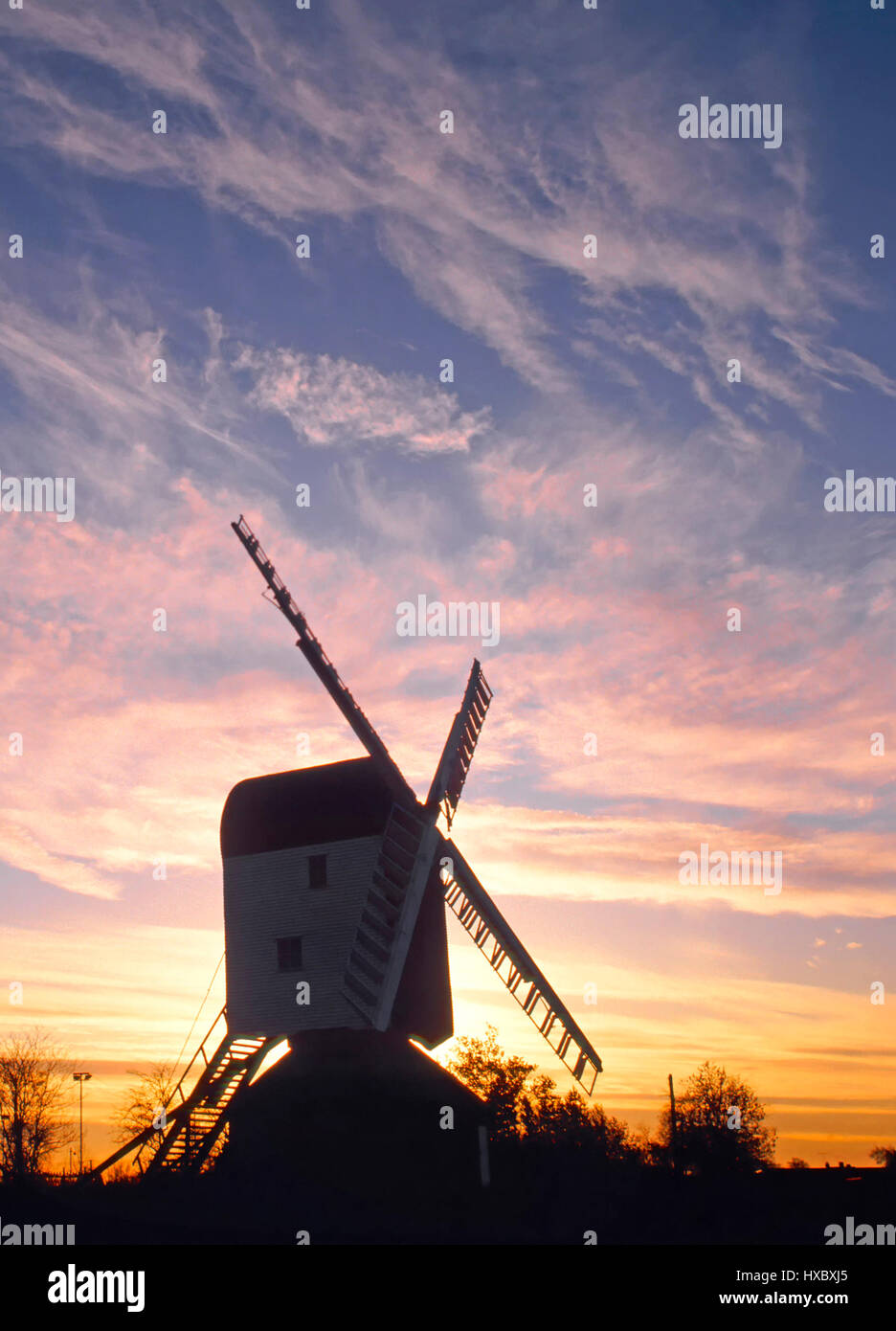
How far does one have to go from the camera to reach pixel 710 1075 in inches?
3541

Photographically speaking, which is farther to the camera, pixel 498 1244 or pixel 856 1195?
pixel 856 1195

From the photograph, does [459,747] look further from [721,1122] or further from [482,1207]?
[721,1122]

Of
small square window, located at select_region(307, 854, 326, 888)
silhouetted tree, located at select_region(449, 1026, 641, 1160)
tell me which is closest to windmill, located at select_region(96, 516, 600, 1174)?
small square window, located at select_region(307, 854, 326, 888)

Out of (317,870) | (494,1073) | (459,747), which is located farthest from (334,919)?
(494,1073)

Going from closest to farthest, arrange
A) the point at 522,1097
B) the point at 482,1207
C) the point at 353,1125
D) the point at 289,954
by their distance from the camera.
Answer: the point at 353,1125, the point at 482,1207, the point at 289,954, the point at 522,1097

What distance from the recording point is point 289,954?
32.3 metres

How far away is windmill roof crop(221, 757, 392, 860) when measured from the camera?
3272 cm

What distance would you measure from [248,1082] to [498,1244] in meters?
8.24

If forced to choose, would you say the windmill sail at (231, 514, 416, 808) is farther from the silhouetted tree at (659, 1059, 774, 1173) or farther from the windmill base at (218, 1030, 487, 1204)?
the silhouetted tree at (659, 1059, 774, 1173)

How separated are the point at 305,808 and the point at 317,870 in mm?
1947

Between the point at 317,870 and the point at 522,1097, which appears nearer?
the point at 317,870
